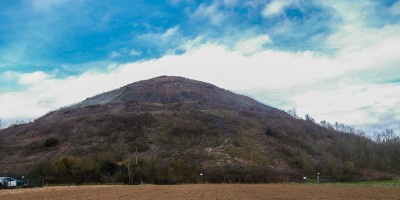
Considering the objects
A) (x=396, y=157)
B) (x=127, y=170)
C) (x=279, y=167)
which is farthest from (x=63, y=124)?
(x=396, y=157)

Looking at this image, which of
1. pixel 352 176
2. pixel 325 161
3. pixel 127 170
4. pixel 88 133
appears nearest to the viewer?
pixel 127 170

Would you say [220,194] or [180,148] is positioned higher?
[180,148]

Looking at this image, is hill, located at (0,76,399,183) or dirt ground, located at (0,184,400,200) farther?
hill, located at (0,76,399,183)

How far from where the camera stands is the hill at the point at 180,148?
86.8 meters

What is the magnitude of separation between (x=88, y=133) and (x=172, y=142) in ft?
84.0

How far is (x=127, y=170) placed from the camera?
281ft

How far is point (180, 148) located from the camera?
4242 inches

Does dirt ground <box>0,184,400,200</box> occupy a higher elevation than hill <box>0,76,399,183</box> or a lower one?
lower

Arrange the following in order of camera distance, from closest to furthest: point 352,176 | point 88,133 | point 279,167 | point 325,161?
point 352,176, point 279,167, point 325,161, point 88,133

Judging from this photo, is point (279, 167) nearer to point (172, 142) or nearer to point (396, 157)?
point (172, 142)

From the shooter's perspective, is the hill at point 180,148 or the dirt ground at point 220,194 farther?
the hill at point 180,148

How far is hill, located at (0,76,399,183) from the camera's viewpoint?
285ft

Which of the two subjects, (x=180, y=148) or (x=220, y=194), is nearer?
(x=220, y=194)

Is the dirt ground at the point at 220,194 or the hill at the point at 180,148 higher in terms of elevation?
the hill at the point at 180,148
